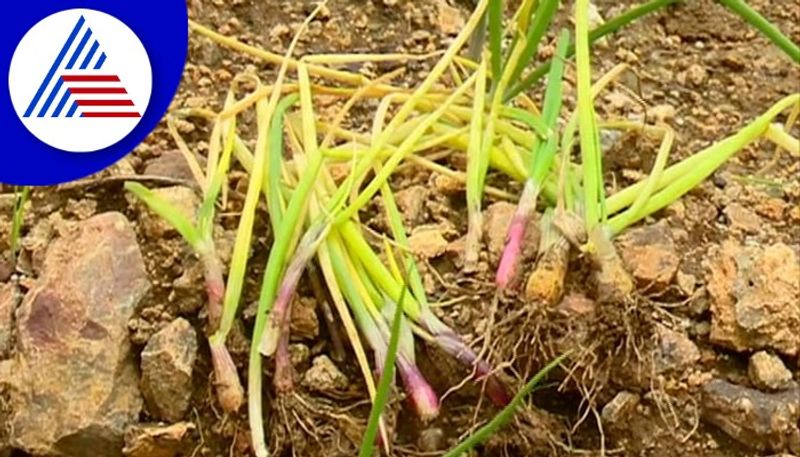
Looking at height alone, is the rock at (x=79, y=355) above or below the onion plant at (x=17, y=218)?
below

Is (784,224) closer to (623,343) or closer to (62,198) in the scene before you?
(623,343)

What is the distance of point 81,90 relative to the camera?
95cm

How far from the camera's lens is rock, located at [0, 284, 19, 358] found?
1.02 m

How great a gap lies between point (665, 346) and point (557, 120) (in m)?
0.21

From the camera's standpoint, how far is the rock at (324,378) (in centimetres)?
97

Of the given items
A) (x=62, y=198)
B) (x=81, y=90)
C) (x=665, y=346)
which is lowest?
(x=665, y=346)

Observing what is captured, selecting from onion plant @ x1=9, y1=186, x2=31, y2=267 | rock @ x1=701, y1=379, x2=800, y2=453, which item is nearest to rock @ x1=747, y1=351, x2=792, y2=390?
rock @ x1=701, y1=379, x2=800, y2=453

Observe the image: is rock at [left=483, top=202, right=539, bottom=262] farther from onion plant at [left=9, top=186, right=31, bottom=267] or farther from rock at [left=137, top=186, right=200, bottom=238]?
onion plant at [left=9, top=186, right=31, bottom=267]

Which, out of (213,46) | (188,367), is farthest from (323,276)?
(213,46)

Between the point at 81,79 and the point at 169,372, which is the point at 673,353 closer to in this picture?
the point at 169,372

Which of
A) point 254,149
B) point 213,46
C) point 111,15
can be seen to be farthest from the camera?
point 213,46

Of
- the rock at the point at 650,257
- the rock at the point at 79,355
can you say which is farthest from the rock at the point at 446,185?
the rock at the point at 79,355

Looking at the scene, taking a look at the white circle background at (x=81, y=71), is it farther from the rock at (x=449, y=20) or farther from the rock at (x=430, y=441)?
the rock at (x=449, y=20)

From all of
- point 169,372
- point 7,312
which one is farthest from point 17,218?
point 169,372
